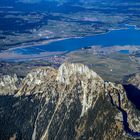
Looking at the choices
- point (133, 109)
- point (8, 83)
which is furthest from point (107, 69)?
point (133, 109)

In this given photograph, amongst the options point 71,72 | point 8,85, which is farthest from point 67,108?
point 8,85

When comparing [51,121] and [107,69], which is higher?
[107,69]

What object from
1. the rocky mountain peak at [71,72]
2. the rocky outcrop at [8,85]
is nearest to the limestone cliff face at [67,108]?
the rocky mountain peak at [71,72]

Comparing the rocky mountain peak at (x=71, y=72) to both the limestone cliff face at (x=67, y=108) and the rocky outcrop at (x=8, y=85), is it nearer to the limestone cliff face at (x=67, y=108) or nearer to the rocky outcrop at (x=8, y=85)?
the limestone cliff face at (x=67, y=108)

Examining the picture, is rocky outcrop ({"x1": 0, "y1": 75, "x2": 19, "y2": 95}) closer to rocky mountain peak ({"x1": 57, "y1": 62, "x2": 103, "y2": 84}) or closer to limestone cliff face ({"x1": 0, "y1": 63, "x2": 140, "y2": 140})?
limestone cliff face ({"x1": 0, "y1": 63, "x2": 140, "y2": 140})

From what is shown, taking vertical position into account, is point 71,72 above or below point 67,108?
above

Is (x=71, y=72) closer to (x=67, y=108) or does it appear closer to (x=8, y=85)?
(x=67, y=108)

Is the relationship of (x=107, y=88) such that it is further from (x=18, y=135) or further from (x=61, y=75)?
(x=18, y=135)

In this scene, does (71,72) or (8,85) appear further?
(8,85)
